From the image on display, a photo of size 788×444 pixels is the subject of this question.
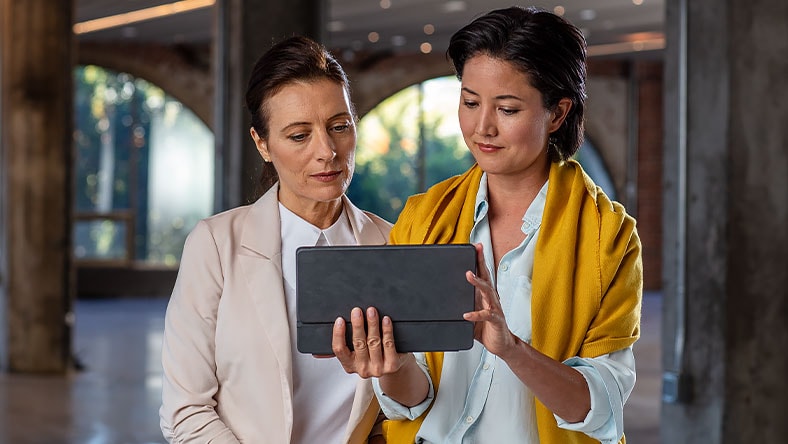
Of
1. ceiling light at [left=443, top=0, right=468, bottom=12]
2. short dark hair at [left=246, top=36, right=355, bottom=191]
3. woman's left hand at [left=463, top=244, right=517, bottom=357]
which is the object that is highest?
ceiling light at [left=443, top=0, right=468, bottom=12]

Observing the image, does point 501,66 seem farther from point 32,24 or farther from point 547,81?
point 32,24

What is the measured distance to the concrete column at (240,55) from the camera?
6055mm

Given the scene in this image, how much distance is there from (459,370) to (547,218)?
280mm

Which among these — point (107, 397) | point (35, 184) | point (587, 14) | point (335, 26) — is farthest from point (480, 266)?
point (335, 26)

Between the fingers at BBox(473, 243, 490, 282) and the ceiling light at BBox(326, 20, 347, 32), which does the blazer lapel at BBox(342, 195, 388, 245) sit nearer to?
the fingers at BBox(473, 243, 490, 282)

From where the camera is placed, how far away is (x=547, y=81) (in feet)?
5.80

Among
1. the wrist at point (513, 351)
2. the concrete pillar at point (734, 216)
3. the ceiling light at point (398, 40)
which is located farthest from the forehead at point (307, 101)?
the ceiling light at point (398, 40)

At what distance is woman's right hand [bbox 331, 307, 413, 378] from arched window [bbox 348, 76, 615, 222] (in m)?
16.8

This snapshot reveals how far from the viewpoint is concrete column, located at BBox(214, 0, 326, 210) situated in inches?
238

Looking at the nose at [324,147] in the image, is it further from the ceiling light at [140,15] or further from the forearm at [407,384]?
the ceiling light at [140,15]

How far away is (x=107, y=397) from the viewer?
320 inches

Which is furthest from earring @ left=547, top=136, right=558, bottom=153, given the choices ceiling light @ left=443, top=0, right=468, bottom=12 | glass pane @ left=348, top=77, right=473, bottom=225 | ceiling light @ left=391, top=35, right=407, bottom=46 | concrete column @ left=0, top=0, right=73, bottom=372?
glass pane @ left=348, top=77, right=473, bottom=225

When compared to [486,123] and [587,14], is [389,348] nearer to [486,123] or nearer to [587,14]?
[486,123]

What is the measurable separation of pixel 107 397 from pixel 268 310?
643 cm
